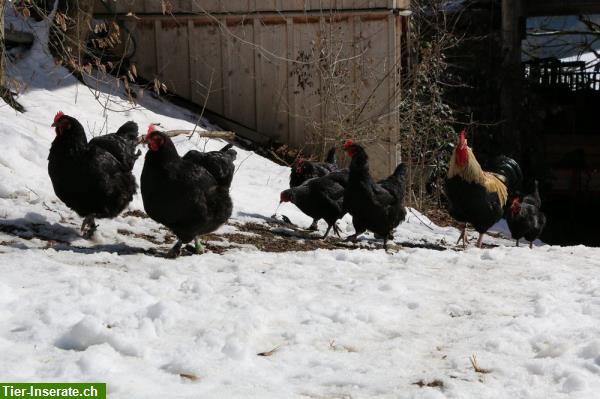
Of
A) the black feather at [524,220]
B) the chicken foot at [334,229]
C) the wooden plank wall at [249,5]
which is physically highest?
the wooden plank wall at [249,5]

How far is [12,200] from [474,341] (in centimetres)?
466

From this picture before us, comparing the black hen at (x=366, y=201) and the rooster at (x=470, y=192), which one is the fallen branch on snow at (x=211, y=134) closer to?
the black hen at (x=366, y=201)

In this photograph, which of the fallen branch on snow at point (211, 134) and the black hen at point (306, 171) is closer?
the black hen at point (306, 171)

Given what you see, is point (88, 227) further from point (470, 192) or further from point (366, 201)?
point (470, 192)

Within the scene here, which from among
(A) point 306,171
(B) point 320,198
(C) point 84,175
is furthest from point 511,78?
(C) point 84,175

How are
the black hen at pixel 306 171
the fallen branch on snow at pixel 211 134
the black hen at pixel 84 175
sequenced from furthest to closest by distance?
1. the fallen branch on snow at pixel 211 134
2. the black hen at pixel 306 171
3. the black hen at pixel 84 175

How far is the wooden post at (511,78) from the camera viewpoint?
15430mm

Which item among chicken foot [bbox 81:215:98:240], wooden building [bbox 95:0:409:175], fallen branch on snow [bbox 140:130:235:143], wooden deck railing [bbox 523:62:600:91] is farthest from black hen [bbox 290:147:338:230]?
wooden deck railing [bbox 523:62:600:91]

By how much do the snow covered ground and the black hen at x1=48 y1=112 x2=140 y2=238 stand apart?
11.6 inches

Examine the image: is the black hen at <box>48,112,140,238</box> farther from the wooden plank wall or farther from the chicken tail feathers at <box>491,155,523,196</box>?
the chicken tail feathers at <box>491,155,523,196</box>

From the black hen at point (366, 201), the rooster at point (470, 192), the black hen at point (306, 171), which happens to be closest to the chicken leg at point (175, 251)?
the black hen at point (366, 201)

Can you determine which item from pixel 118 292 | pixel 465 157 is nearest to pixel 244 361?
pixel 118 292

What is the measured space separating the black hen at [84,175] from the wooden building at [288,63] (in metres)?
5.05

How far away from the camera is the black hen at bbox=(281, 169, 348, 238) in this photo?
357 inches
